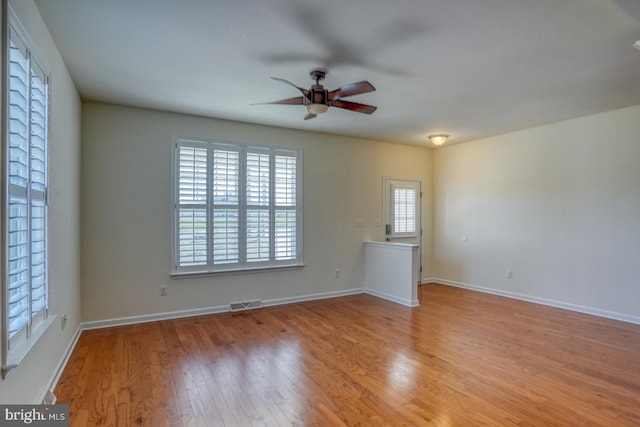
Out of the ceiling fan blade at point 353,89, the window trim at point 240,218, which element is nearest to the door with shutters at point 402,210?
the window trim at point 240,218

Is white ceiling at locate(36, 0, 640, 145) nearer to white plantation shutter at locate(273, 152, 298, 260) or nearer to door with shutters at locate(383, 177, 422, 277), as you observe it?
white plantation shutter at locate(273, 152, 298, 260)

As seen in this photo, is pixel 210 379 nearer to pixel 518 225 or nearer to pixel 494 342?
pixel 494 342

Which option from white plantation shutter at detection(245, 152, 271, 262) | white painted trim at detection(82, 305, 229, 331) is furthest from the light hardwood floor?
white plantation shutter at detection(245, 152, 271, 262)

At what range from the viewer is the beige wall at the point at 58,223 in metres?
2.12

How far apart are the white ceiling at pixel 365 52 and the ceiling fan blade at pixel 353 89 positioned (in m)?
0.26

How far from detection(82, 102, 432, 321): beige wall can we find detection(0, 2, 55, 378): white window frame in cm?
170

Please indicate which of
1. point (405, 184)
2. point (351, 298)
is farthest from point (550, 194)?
point (351, 298)

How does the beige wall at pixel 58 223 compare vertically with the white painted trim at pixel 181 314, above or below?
above

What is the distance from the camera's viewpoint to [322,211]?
5.62 m

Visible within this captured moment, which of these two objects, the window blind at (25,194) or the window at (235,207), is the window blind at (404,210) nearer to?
the window at (235,207)

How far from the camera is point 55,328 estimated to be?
9.27 feet

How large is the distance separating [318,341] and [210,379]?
4.00ft

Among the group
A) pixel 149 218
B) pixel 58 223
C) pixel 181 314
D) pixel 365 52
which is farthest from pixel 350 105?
pixel 181 314

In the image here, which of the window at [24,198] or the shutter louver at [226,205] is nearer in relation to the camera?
the window at [24,198]
